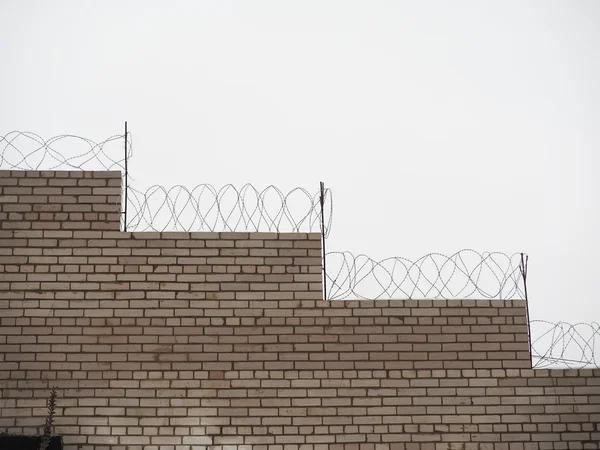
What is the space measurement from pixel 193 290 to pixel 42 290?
1.28 metres

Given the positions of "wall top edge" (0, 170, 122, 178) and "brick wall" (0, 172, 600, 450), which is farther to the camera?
"wall top edge" (0, 170, 122, 178)

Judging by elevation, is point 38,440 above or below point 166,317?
below

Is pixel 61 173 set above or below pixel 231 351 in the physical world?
above

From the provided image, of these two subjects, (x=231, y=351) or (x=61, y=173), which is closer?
(x=231, y=351)

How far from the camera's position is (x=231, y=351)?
693cm

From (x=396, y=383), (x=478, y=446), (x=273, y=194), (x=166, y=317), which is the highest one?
(x=273, y=194)

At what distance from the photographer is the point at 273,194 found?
7.32 m

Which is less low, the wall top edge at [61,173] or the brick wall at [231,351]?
the wall top edge at [61,173]

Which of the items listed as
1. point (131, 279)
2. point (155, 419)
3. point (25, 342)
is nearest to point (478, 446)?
point (155, 419)

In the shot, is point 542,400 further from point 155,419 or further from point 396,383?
point 155,419

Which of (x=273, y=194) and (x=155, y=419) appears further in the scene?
(x=273, y=194)

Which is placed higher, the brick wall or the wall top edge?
the wall top edge

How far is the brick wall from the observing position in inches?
267

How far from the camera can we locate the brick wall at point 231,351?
22.3 ft
